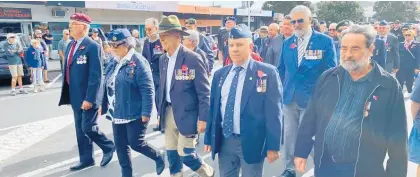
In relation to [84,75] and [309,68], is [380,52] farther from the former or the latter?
[84,75]

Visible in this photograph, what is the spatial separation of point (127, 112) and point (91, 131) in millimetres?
942

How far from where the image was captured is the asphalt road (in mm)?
4785

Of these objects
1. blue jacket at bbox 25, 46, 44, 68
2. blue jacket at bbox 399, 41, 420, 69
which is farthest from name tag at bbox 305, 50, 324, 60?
blue jacket at bbox 25, 46, 44, 68

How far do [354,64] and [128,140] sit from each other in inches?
104

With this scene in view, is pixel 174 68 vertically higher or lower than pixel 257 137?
higher

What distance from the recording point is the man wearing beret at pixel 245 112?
2.96m

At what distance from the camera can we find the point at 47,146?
5844mm

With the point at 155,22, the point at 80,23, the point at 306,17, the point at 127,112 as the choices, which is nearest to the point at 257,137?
the point at 127,112

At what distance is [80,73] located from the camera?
4570mm

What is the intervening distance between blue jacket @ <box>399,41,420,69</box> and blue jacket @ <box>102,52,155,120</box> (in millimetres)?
7241

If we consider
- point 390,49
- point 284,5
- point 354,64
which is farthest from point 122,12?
point 284,5

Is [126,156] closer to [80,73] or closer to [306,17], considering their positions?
[80,73]

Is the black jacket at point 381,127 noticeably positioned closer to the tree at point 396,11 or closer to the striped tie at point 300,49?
the striped tie at point 300,49

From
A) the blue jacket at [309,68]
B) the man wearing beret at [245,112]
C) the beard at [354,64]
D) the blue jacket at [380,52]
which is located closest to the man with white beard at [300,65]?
the blue jacket at [309,68]
